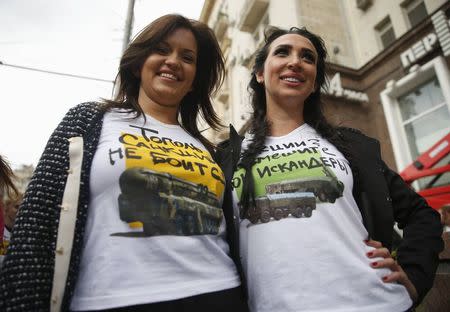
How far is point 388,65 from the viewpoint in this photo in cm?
812

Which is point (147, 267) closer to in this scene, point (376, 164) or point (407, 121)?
point (376, 164)

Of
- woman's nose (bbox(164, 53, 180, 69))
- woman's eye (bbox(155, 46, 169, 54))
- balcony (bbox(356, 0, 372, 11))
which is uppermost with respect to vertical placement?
balcony (bbox(356, 0, 372, 11))

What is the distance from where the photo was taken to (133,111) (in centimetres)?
173

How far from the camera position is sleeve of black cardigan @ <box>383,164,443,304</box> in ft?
4.88

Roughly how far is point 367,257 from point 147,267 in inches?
40.5

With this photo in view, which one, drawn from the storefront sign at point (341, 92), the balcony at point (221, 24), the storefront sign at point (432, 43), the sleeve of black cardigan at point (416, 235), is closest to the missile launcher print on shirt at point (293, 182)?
the sleeve of black cardigan at point (416, 235)

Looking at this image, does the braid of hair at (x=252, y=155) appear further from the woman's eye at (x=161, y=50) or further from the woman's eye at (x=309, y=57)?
the woman's eye at (x=161, y=50)

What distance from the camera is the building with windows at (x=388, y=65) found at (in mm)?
6969

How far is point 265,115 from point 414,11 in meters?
8.53

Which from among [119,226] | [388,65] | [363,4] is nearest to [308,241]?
[119,226]

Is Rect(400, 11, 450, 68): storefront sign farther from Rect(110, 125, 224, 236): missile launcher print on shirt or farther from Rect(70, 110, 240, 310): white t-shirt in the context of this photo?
Rect(70, 110, 240, 310): white t-shirt

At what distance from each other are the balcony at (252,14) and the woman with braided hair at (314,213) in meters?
11.1

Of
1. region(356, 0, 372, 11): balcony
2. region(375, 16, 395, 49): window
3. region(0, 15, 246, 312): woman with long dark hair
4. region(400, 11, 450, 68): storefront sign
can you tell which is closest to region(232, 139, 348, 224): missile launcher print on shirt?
region(0, 15, 246, 312): woman with long dark hair

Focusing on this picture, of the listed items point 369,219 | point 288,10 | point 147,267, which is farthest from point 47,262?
point 288,10
